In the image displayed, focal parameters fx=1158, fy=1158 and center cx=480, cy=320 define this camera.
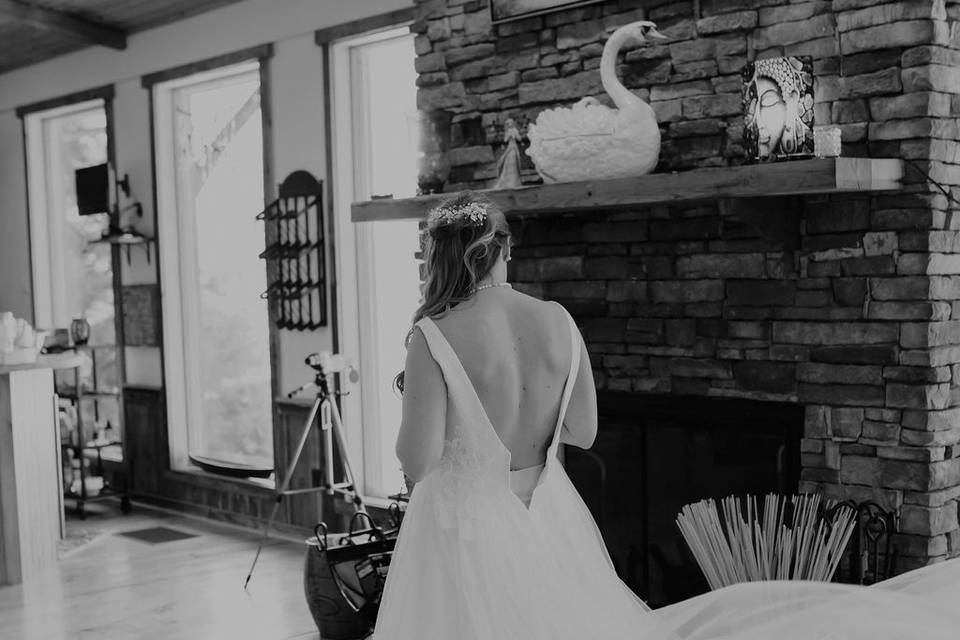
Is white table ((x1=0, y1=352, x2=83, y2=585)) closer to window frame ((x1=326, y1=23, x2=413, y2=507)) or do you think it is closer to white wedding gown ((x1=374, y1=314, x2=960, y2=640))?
window frame ((x1=326, y1=23, x2=413, y2=507))

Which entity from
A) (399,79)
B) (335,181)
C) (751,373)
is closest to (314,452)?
Result: (335,181)

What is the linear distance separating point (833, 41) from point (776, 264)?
2.30 feet

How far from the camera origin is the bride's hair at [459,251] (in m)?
2.78

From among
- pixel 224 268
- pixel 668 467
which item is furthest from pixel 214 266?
pixel 668 467

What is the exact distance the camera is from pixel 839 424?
11.6 feet

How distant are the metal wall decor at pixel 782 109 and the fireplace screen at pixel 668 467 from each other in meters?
0.84

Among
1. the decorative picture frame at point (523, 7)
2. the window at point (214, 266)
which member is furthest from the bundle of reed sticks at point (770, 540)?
the window at point (214, 266)

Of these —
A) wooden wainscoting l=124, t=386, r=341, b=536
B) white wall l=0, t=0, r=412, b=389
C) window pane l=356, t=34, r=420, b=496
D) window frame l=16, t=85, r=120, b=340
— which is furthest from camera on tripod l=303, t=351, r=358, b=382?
window frame l=16, t=85, r=120, b=340

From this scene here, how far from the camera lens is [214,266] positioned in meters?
7.01

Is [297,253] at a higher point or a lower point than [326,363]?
higher

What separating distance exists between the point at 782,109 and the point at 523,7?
4.26 feet

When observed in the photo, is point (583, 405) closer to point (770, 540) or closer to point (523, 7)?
point (770, 540)

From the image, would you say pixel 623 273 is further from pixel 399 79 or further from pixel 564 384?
pixel 399 79

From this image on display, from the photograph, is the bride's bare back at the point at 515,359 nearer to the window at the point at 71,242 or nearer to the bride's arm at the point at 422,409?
the bride's arm at the point at 422,409
